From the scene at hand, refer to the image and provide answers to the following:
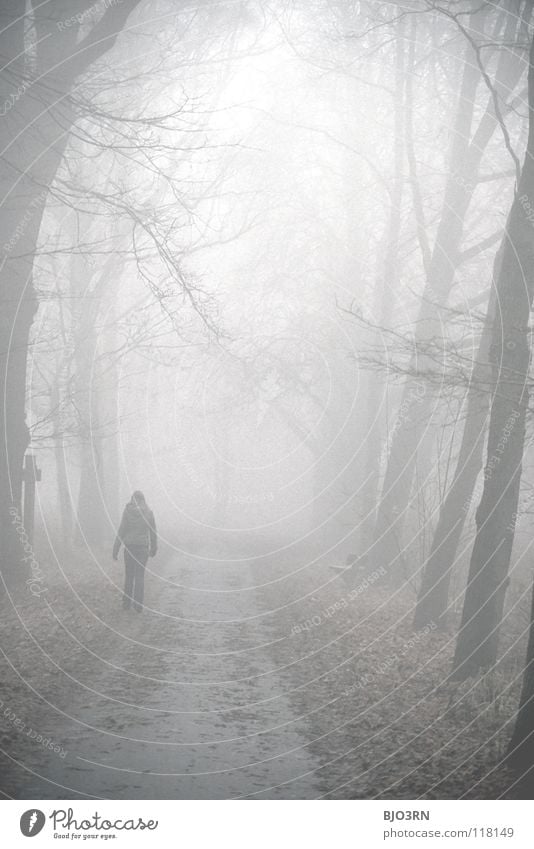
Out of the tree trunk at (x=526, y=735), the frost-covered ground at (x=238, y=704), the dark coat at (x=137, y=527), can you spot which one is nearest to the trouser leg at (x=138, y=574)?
the dark coat at (x=137, y=527)

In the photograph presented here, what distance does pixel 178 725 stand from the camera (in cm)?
773

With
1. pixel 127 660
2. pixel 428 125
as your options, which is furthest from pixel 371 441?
pixel 127 660

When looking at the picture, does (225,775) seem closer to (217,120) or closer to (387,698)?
(387,698)

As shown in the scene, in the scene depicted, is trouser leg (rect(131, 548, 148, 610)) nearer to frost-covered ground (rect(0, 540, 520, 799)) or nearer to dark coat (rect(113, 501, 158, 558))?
dark coat (rect(113, 501, 158, 558))

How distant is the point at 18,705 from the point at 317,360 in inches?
763

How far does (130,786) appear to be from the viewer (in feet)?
19.9

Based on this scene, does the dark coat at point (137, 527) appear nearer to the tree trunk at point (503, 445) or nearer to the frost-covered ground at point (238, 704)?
the frost-covered ground at point (238, 704)

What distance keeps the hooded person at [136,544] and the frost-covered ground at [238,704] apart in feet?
1.23

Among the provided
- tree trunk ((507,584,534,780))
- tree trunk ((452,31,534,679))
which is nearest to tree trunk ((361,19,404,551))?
tree trunk ((452,31,534,679))

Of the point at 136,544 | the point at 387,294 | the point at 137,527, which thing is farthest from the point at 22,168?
the point at 387,294

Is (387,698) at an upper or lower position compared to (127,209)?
lower

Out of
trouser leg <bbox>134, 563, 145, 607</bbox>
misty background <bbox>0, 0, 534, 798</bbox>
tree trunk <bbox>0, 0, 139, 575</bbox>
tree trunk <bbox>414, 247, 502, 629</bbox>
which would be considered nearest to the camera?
misty background <bbox>0, 0, 534, 798</bbox>

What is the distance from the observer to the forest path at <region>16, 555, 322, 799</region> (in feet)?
20.1

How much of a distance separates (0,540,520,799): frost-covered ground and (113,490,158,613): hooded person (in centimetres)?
37
